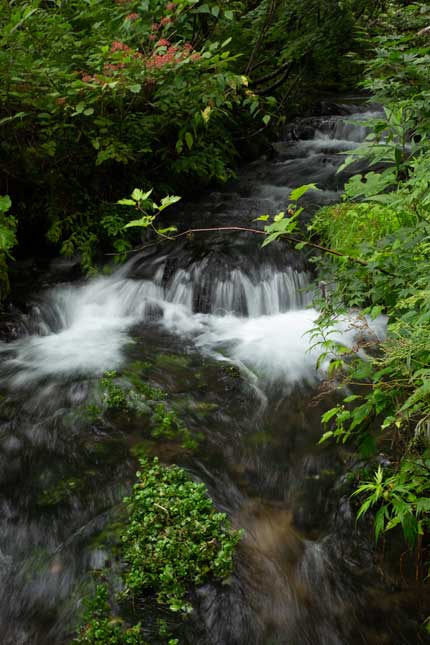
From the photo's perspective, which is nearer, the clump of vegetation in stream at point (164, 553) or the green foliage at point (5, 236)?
the clump of vegetation in stream at point (164, 553)

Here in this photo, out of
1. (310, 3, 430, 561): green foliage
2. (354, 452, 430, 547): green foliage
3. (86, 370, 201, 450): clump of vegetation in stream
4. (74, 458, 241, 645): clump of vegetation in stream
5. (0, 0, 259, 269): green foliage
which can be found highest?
(0, 0, 259, 269): green foliage

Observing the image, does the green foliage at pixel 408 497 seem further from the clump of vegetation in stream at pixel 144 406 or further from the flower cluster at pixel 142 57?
the flower cluster at pixel 142 57

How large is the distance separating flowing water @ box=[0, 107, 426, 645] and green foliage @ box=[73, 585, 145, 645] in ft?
0.40

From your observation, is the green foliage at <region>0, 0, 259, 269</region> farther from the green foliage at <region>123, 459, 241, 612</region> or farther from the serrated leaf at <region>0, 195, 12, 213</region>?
the green foliage at <region>123, 459, 241, 612</region>

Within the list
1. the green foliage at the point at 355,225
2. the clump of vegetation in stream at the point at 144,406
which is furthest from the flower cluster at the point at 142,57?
the clump of vegetation in stream at the point at 144,406

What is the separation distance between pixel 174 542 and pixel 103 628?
505 millimetres

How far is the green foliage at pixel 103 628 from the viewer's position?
2246mm

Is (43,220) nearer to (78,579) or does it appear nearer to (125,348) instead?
(125,348)

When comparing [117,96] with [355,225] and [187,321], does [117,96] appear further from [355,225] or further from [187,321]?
[355,225]

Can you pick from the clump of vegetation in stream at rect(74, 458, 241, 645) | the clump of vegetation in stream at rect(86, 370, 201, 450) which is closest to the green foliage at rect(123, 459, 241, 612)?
the clump of vegetation in stream at rect(74, 458, 241, 645)

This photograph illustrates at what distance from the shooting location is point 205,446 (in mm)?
3734

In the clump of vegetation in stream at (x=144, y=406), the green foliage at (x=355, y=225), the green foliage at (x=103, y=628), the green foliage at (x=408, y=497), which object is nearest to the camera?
the green foliage at (x=408, y=497)

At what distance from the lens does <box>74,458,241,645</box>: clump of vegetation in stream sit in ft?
7.75

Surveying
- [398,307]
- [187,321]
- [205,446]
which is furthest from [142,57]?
[398,307]
